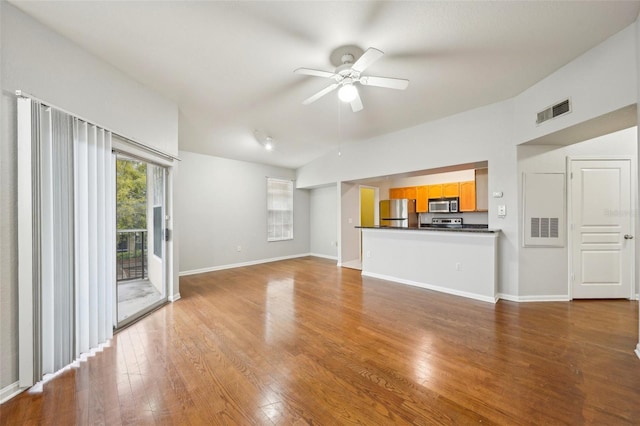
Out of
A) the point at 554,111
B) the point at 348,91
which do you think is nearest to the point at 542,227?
the point at 554,111

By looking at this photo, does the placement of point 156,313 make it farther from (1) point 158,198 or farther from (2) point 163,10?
(2) point 163,10

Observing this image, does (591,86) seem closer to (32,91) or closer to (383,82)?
(383,82)

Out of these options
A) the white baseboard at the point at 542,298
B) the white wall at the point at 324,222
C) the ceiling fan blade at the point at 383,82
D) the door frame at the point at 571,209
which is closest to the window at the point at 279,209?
the white wall at the point at 324,222

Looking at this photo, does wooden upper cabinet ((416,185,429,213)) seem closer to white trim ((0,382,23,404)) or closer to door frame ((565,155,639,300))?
door frame ((565,155,639,300))

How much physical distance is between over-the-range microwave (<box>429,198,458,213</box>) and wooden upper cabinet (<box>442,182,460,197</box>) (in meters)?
0.13

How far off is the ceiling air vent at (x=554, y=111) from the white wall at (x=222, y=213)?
18.1ft

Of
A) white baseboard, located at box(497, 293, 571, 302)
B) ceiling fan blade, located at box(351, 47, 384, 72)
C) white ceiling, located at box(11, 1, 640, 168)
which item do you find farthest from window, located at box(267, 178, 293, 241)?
white baseboard, located at box(497, 293, 571, 302)

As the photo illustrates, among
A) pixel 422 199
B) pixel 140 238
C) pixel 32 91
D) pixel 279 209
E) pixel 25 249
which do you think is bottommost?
pixel 140 238

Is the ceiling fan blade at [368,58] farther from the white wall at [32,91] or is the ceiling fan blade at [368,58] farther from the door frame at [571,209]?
the door frame at [571,209]

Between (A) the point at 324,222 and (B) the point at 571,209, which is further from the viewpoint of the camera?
(A) the point at 324,222

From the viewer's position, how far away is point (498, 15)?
2029mm

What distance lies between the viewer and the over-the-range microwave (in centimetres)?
603

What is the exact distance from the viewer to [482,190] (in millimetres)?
5309

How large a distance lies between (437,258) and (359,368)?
8.84ft
